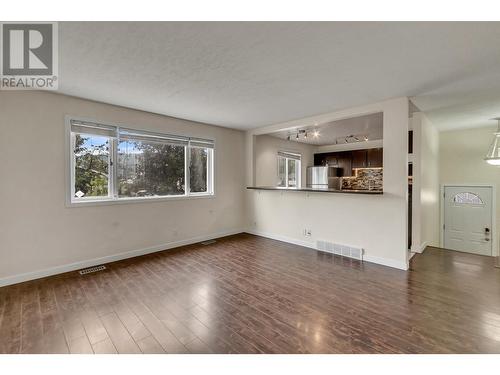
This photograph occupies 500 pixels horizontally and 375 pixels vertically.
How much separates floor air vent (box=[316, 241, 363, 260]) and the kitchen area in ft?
5.97

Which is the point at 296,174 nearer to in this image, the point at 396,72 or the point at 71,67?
the point at 396,72

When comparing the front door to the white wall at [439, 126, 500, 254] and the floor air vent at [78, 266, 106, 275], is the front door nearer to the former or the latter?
the white wall at [439, 126, 500, 254]

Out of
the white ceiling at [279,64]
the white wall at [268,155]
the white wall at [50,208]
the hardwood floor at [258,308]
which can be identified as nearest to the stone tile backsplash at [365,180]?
the white wall at [268,155]

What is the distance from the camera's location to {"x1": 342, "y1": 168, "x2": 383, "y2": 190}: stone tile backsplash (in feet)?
22.0

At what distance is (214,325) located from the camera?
2.04 metres

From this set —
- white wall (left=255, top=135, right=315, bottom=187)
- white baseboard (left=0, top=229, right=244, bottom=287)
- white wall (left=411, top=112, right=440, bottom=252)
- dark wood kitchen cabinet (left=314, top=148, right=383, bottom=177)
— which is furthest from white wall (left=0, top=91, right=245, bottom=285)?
dark wood kitchen cabinet (left=314, top=148, right=383, bottom=177)

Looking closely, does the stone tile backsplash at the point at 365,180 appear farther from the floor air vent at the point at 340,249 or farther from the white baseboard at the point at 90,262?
the white baseboard at the point at 90,262

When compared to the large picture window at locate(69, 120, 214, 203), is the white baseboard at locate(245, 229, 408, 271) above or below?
below

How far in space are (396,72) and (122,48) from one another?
2824mm

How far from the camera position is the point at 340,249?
4.01m

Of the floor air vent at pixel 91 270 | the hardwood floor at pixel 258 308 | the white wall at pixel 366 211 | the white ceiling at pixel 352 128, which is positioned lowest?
the hardwood floor at pixel 258 308

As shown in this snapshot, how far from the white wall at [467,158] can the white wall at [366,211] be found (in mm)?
3474

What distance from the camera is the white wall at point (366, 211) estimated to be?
132 inches
